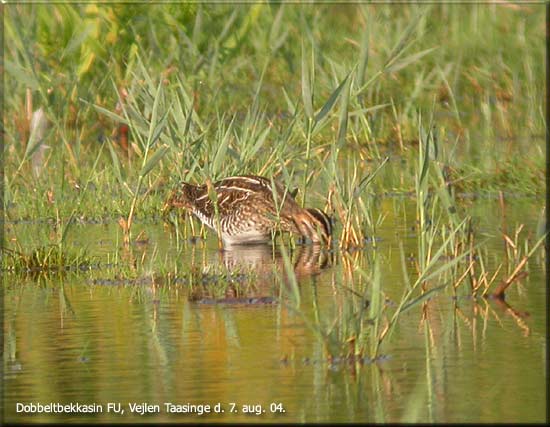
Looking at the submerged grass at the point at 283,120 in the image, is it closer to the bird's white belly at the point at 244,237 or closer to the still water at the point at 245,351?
the still water at the point at 245,351

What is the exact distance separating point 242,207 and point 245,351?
12.3 feet

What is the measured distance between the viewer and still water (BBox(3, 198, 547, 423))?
653cm

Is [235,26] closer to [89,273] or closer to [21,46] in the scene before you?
[21,46]

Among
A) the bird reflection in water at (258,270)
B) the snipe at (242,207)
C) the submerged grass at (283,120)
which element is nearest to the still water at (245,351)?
the bird reflection in water at (258,270)

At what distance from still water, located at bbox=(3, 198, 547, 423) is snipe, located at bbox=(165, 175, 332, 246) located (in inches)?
33.8

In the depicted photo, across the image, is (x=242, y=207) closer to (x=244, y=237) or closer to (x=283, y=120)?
(x=244, y=237)

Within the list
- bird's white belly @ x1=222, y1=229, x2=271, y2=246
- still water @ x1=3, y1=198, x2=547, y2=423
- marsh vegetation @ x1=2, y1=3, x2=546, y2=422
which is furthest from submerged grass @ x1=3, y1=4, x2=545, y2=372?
bird's white belly @ x1=222, y1=229, x2=271, y2=246

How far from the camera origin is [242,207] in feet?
36.7

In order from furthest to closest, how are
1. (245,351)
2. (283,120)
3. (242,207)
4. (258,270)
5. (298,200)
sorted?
(283,120) → (298,200) → (242,207) → (258,270) → (245,351)

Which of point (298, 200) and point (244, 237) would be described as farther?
point (298, 200)

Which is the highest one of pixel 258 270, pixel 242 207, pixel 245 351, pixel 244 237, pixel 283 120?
pixel 283 120

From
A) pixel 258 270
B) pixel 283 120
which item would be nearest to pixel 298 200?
pixel 258 270

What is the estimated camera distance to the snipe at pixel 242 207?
441 inches

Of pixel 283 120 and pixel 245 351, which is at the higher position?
pixel 283 120
